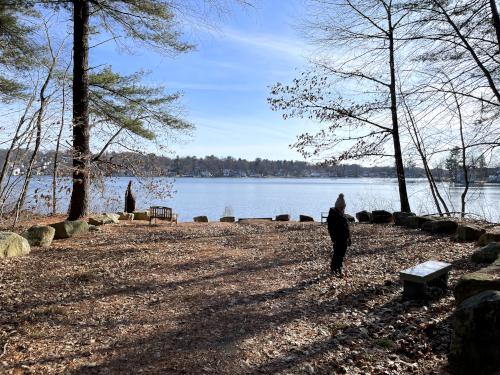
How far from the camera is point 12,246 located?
26.5ft

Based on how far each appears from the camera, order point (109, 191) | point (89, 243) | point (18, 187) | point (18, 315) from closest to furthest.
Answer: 1. point (18, 315)
2. point (89, 243)
3. point (18, 187)
4. point (109, 191)

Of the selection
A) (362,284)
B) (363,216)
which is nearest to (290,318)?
(362,284)

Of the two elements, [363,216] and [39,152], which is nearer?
[39,152]

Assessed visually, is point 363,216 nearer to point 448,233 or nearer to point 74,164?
point 448,233

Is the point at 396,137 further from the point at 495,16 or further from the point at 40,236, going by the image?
the point at 40,236

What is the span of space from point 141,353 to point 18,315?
6.93 ft

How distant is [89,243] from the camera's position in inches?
387

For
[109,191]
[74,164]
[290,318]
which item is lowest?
[290,318]

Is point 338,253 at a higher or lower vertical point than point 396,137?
lower

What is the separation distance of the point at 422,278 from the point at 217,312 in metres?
→ 2.88

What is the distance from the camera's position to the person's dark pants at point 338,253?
7.22 meters

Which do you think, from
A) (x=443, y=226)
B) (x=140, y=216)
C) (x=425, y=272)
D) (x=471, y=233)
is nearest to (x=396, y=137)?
(x=443, y=226)

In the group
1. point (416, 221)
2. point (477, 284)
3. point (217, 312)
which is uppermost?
point (477, 284)

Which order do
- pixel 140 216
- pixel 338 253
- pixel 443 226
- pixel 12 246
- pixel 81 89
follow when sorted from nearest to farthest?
pixel 338 253
pixel 12 246
pixel 443 226
pixel 81 89
pixel 140 216
